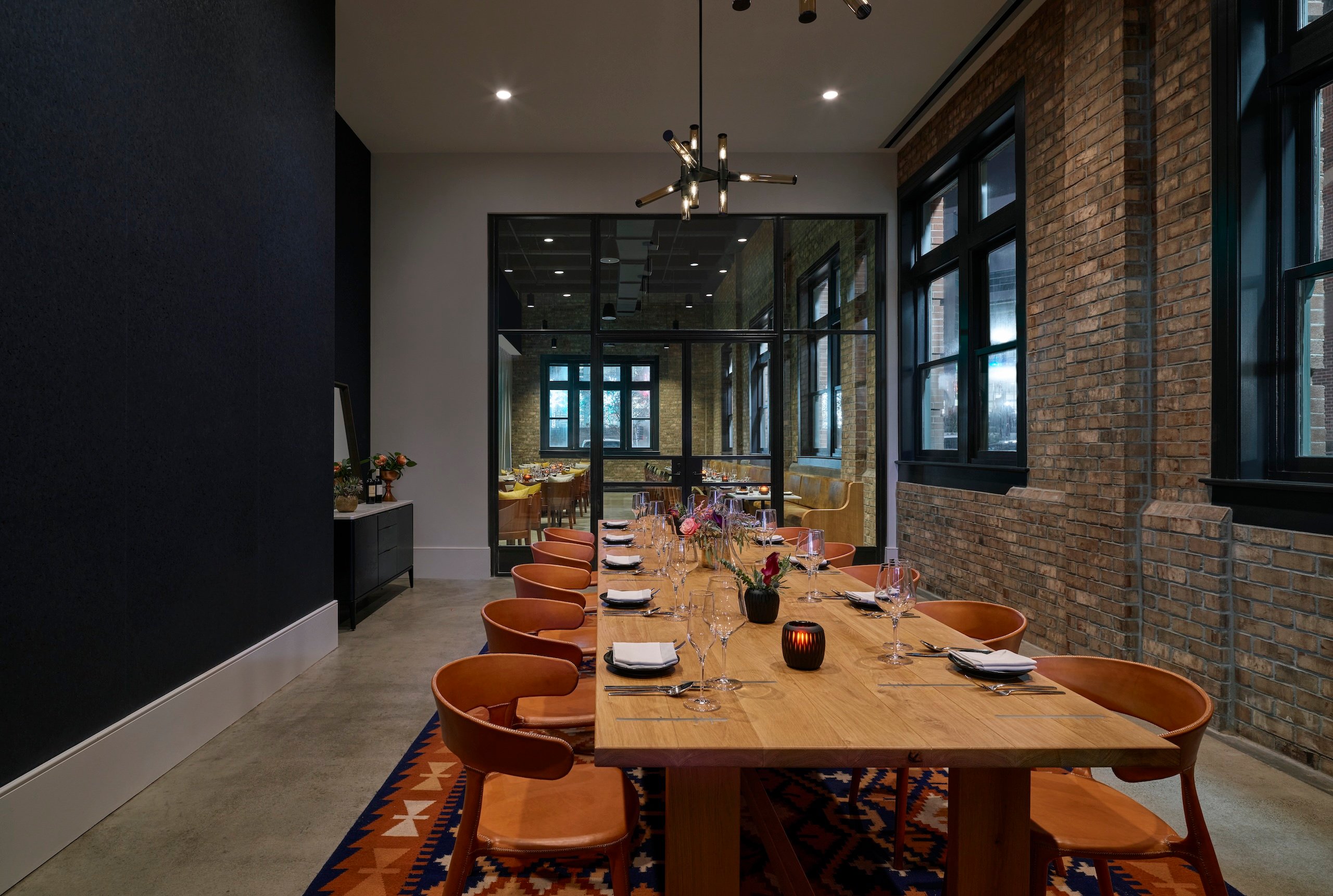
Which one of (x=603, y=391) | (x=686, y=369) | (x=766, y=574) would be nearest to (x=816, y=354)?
(x=686, y=369)

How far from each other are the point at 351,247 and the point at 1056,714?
6744 mm

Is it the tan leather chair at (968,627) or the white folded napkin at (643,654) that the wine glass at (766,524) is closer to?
the tan leather chair at (968,627)

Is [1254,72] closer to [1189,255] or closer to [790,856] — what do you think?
[1189,255]

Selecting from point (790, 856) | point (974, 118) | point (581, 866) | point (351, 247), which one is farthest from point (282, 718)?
point (974, 118)

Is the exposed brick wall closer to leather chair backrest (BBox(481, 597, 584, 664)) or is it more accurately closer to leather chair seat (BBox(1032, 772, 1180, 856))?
leather chair seat (BBox(1032, 772, 1180, 856))

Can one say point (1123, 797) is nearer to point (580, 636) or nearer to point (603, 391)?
point (580, 636)

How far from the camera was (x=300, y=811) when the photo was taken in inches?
101

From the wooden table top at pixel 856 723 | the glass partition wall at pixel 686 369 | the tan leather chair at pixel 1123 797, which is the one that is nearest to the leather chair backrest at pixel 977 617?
the tan leather chair at pixel 1123 797

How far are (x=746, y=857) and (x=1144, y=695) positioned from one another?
48.8 inches

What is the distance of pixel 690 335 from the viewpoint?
7.24 meters

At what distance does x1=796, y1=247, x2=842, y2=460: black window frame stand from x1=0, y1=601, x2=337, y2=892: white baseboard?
4997mm

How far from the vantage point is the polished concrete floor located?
217cm

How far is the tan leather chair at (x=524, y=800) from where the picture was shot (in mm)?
1565

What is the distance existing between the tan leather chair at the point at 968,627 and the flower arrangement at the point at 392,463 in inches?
190
